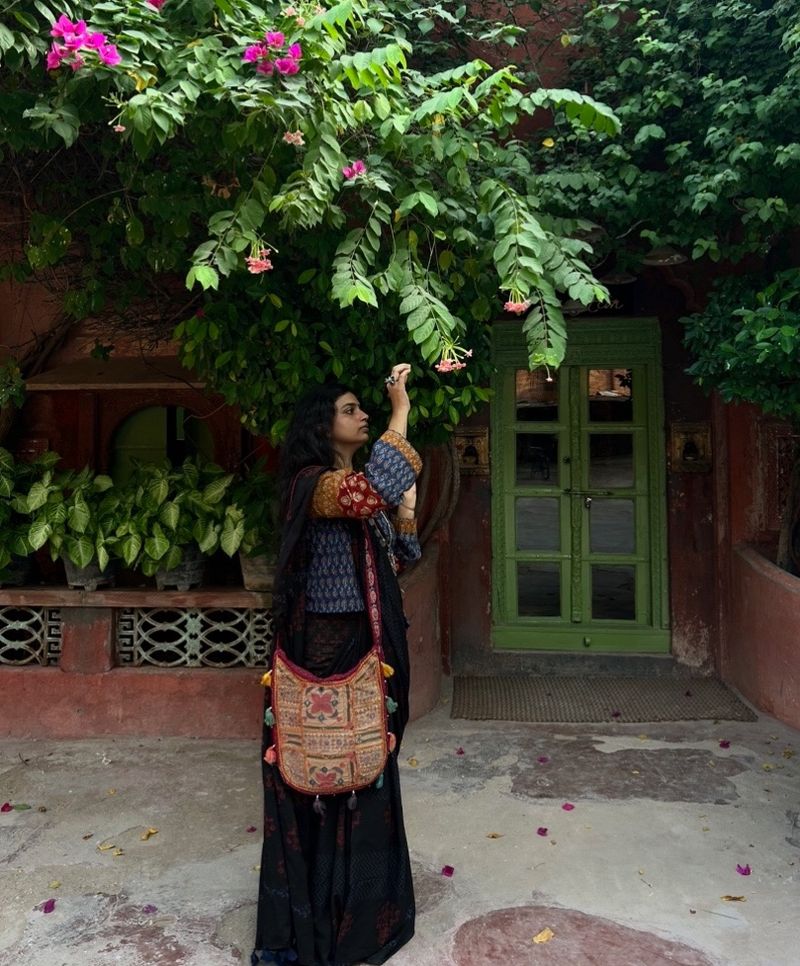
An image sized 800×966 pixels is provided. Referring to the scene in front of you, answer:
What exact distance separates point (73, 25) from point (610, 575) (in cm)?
448

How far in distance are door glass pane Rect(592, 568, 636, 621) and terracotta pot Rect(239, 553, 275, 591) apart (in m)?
2.32

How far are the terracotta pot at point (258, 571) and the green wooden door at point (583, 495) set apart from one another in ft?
5.71

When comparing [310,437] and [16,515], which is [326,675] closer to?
[310,437]


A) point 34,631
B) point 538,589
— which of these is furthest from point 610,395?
point 34,631

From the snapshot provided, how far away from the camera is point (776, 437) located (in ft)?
16.8

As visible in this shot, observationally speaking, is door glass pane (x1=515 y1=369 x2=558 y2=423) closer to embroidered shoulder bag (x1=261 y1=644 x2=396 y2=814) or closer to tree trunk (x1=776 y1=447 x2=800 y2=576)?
tree trunk (x1=776 y1=447 x2=800 y2=576)

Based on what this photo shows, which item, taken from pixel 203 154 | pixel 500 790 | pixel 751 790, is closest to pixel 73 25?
pixel 203 154

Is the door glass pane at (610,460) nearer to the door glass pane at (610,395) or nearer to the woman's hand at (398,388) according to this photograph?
the door glass pane at (610,395)

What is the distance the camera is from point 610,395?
5.54m

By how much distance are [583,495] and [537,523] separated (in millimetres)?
375

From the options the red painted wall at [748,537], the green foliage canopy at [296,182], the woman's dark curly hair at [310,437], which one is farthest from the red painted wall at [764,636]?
the woman's dark curly hair at [310,437]

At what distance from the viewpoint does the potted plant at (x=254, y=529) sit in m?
4.40

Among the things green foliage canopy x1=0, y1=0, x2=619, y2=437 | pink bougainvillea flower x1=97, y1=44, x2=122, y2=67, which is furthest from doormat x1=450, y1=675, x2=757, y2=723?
pink bougainvillea flower x1=97, y1=44, x2=122, y2=67

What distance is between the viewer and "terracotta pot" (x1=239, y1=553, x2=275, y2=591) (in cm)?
452
